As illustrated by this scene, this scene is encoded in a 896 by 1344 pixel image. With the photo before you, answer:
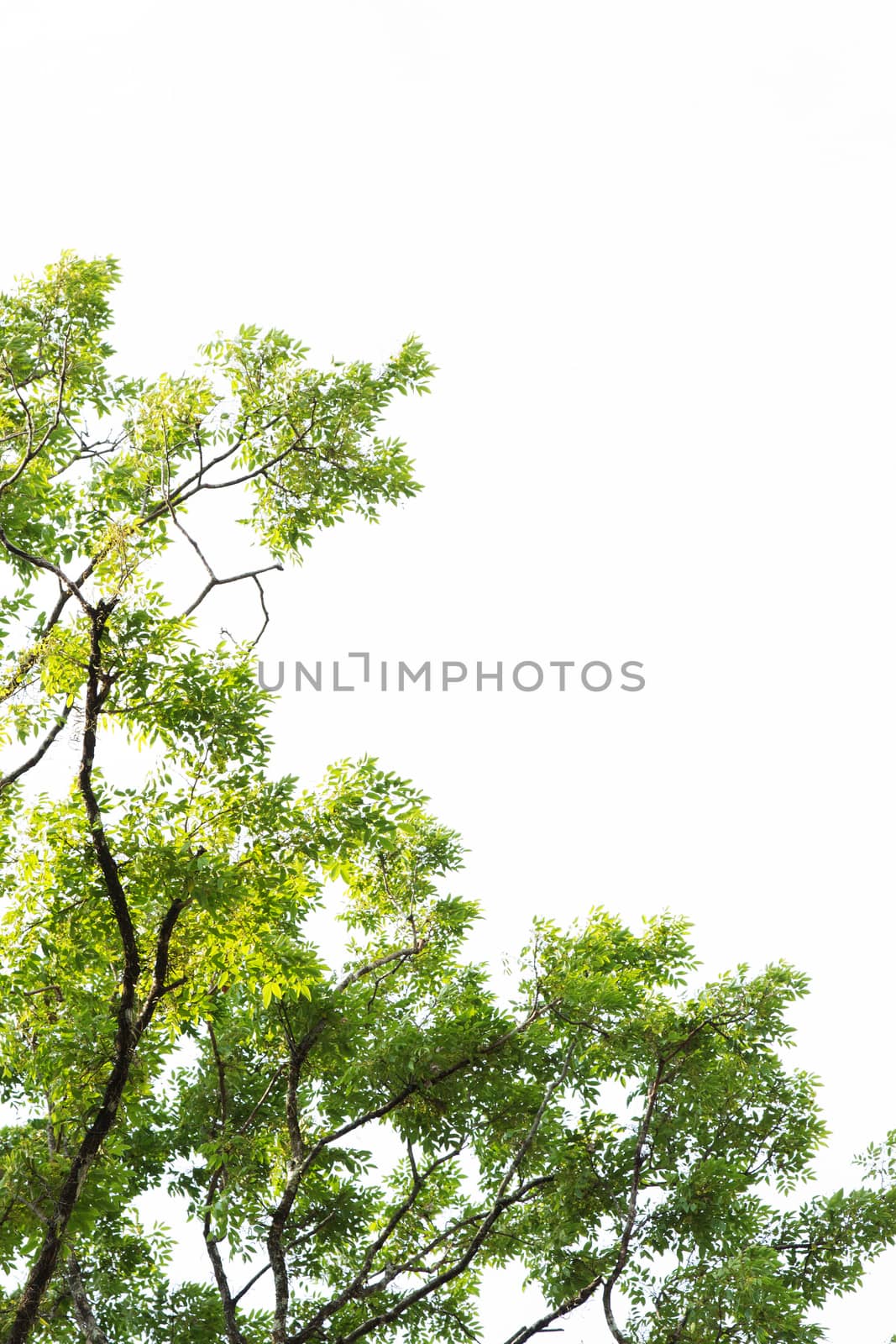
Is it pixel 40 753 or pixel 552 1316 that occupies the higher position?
pixel 40 753

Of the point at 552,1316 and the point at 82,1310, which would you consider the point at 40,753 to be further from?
the point at 552,1316

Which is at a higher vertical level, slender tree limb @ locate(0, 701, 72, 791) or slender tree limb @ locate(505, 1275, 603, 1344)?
slender tree limb @ locate(0, 701, 72, 791)

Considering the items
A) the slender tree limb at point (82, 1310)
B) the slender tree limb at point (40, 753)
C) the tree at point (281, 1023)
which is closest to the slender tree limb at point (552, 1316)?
the tree at point (281, 1023)

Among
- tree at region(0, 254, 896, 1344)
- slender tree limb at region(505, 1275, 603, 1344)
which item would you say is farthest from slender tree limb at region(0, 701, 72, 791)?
slender tree limb at region(505, 1275, 603, 1344)

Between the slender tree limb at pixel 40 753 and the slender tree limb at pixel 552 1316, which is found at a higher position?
the slender tree limb at pixel 40 753

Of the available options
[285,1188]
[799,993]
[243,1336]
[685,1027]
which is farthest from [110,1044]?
[799,993]

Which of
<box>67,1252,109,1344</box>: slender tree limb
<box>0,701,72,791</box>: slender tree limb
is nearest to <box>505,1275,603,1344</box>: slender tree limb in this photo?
<box>67,1252,109,1344</box>: slender tree limb

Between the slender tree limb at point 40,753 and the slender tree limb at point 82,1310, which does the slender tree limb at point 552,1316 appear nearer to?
the slender tree limb at point 82,1310

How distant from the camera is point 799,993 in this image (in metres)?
11.8

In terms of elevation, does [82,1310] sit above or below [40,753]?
below

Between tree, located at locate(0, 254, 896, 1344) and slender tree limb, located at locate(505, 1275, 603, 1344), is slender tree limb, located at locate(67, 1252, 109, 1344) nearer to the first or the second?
tree, located at locate(0, 254, 896, 1344)

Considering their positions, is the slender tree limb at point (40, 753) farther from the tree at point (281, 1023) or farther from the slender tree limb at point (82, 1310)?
the slender tree limb at point (82, 1310)

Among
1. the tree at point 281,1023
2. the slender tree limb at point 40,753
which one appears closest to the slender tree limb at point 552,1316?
the tree at point 281,1023

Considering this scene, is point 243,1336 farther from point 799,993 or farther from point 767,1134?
point 799,993
